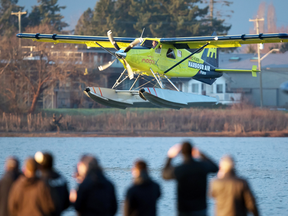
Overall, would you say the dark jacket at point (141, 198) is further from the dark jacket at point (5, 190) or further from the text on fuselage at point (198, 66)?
the text on fuselage at point (198, 66)

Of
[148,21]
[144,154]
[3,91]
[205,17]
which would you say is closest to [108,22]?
[148,21]

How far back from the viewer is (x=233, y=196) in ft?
17.9

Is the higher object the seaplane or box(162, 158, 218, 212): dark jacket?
the seaplane

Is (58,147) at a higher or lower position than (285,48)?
lower

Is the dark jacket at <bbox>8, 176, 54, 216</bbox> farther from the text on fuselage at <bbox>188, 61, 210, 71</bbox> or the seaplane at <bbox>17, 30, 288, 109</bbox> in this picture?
the text on fuselage at <bbox>188, 61, 210, 71</bbox>

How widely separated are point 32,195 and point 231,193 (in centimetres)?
227

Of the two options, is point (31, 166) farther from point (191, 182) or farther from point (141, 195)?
point (191, 182)

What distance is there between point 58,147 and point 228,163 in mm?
27056

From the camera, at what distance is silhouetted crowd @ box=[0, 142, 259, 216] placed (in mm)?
5133

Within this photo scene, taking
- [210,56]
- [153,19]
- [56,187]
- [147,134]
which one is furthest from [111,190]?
[153,19]

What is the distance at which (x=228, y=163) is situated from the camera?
5.31 m

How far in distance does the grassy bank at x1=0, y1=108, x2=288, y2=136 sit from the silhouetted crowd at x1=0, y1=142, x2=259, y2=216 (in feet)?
98.7

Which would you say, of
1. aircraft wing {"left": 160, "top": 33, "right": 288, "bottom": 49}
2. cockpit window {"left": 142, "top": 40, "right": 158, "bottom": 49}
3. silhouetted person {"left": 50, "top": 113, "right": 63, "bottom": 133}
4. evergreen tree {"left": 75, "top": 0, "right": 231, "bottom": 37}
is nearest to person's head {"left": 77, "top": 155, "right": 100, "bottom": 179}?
cockpit window {"left": 142, "top": 40, "right": 158, "bottom": 49}

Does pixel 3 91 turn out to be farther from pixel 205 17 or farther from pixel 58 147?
pixel 205 17
